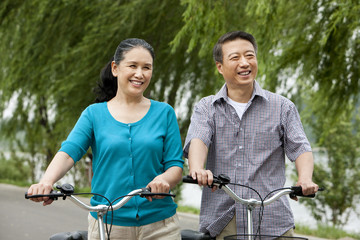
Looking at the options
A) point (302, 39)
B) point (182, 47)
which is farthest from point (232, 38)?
point (182, 47)

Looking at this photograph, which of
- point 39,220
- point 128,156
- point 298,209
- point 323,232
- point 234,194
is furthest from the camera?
point 298,209

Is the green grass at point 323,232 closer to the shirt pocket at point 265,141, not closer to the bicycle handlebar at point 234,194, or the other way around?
the shirt pocket at point 265,141

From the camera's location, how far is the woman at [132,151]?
8.32 ft

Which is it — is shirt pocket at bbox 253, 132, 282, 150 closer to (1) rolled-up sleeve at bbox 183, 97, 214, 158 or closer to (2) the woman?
(1) rolled-up sleeve at bbox 183, 97, 214, 158

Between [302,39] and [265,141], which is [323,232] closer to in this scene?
[302,39]

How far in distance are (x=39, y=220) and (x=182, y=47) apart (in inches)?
149

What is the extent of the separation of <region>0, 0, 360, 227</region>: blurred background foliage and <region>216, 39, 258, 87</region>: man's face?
11.3 feet

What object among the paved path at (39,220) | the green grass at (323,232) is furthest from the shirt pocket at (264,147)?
the green grass at (323,232)

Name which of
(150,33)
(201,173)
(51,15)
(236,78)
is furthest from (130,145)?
(51,15)

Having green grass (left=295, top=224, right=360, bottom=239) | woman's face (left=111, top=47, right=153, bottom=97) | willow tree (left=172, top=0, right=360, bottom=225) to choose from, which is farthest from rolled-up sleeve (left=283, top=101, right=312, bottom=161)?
green grass (left=295, top=224, right=360, bottom=239)

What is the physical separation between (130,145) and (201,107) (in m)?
0.47

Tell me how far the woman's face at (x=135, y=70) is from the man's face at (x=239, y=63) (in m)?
0.40

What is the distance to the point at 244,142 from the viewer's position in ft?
8.94

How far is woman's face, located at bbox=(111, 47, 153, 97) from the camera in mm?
2592
